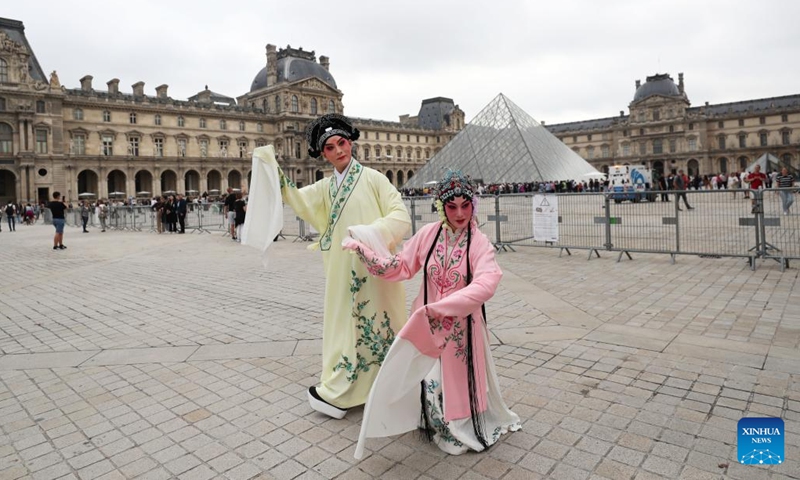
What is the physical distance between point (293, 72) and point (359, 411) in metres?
62.7

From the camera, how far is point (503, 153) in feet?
105

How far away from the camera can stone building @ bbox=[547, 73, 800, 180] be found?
66938mm

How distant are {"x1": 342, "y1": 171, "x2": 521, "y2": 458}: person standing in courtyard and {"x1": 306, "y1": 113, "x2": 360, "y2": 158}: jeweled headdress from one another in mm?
744

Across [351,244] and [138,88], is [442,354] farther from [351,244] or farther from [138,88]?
[138,88]

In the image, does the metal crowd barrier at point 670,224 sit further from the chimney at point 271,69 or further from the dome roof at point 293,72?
the chimney at point 271,69

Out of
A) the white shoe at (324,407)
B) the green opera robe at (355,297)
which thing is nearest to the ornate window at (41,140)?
the green opera robe at (355,297)

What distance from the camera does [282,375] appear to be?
3605mm

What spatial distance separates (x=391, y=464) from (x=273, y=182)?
64.0 inches

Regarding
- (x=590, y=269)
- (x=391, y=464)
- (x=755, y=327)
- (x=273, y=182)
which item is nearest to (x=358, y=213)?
(x=273, y=182)

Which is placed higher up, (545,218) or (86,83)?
(86,83)

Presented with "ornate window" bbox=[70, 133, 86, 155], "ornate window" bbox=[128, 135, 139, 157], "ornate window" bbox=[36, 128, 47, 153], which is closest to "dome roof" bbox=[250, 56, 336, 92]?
"ornate window" bbox=[128, 135, 139, 157]

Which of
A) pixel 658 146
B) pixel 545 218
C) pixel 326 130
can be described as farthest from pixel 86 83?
pixel 658 146

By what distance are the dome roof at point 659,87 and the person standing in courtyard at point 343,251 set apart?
266 feet

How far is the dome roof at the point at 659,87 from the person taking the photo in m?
72.8
